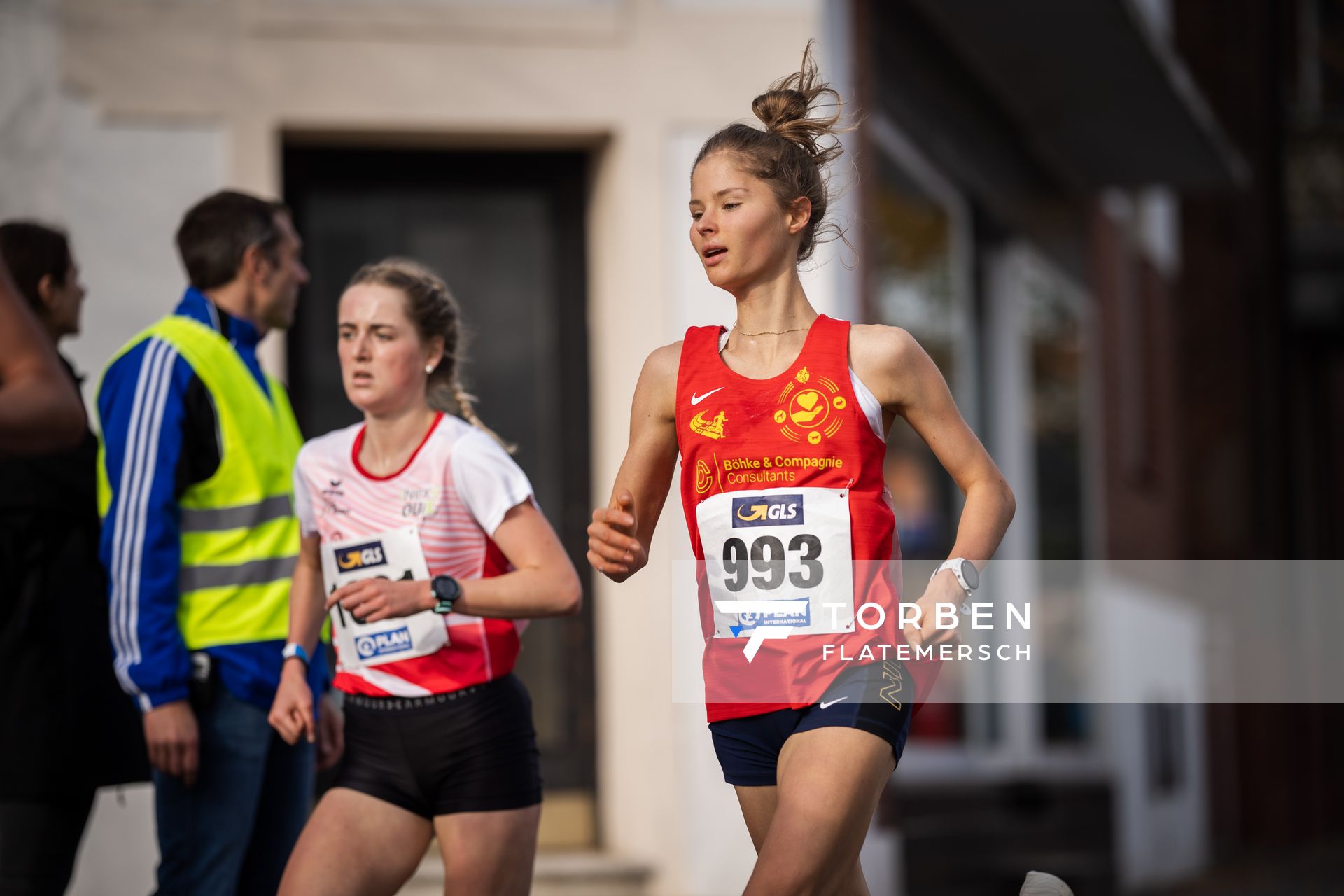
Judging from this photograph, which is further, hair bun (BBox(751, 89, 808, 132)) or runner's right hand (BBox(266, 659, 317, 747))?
runner's right hand (BBox(266, 659, 317, 747))

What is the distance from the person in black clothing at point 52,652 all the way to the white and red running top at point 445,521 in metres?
0.81

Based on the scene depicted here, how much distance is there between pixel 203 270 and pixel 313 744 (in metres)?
1.23

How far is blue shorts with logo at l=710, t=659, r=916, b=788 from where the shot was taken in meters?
3.15

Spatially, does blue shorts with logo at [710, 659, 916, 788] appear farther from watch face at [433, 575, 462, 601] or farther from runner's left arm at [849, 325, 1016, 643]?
watch face at [433, 575, 462, 601]

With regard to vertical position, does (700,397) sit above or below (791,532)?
above

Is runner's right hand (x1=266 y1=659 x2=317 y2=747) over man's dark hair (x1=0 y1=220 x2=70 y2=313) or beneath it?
beneath

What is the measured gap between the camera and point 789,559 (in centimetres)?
322

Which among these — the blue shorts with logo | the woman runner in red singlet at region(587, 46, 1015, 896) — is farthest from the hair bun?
the blue shorts with logo

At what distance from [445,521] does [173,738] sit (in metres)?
0.83

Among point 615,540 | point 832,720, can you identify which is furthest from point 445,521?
point 832,720

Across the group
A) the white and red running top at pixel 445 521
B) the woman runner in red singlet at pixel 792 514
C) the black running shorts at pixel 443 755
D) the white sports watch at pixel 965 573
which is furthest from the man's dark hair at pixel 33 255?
the white sports watch at pixel 965 573

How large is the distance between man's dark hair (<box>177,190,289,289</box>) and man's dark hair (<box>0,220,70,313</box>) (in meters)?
0.30

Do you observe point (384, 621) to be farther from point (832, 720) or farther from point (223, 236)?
point (223, 236)

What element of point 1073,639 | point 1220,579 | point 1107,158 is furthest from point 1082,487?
point 1220,579
